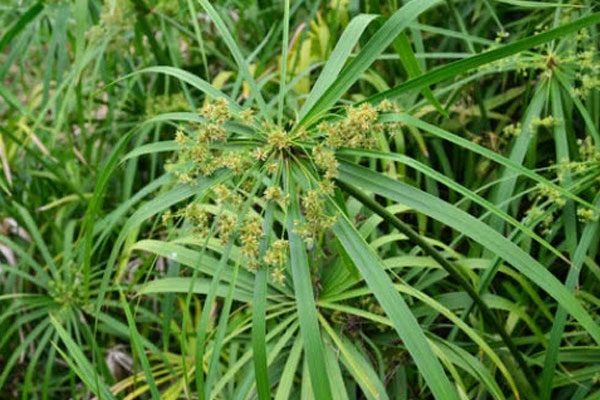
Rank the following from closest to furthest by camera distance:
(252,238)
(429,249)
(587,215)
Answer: (252,238)
(429,249)
(587,215)

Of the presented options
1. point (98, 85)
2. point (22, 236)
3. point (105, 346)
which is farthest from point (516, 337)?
point (98, 85)

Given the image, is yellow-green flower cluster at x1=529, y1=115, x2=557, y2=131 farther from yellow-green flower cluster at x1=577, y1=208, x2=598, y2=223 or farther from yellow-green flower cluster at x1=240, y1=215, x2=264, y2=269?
yellow-green flower cluster at x1=240, y1=215, x2=264, y2=269

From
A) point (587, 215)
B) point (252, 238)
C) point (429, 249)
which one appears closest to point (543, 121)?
point (587, 215)

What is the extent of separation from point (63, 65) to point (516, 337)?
3.91 ft

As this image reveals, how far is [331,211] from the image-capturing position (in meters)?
1.04

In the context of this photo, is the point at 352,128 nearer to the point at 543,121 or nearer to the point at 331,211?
the point at 331,211

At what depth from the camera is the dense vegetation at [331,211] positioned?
38.5 inches

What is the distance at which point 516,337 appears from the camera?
64.6 inches

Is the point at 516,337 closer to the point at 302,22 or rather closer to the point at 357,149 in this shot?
the point at 357,149

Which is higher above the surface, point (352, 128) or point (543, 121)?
point (352, 128)

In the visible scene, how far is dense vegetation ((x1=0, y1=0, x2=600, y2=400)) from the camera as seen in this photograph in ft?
3.21

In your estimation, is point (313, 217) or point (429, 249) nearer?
point (313, 217)

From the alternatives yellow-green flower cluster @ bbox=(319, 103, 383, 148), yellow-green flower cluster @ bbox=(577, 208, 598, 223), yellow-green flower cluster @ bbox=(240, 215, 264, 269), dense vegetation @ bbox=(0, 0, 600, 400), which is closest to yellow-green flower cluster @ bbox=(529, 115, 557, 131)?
dense vegetation @ bbox=(0, 0, 600, 400)

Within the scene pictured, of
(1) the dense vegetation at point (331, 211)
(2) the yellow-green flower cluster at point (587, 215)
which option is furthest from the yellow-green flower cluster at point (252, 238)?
(2) the yellow-green flower cluster at point (587, 215)
